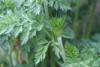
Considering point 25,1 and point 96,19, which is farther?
point 96,19

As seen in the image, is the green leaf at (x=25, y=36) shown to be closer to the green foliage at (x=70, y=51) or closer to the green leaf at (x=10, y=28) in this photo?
the green leaf at (x=10, y=28)

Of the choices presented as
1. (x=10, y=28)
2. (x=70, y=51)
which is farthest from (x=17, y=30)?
(x=70, y=51)

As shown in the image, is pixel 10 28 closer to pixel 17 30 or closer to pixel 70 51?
pixel 17 30

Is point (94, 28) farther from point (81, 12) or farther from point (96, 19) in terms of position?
point (81, 12)

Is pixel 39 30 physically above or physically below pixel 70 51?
above

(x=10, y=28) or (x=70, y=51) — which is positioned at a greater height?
(x=10, y=28)

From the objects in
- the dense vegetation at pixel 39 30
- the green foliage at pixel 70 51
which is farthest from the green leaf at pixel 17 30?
the green foliage at pixel 70 51

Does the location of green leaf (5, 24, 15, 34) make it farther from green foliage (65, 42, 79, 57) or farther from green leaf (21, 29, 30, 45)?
green foliage (65, 42, 79, 57)

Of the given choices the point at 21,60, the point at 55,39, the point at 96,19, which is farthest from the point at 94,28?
the point at 55,39

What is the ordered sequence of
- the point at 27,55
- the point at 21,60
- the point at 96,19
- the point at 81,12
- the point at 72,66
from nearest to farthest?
1. the point at 72,66
2. the point at 27,55
3. the point at 21,60
4. the point at 81,12
5. the point at 96,19

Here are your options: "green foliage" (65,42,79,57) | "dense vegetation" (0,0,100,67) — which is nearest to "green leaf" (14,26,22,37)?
"dense vegetation" (0,0,100,67)

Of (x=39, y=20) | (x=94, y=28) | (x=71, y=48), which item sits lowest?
(x=94, y=28)
